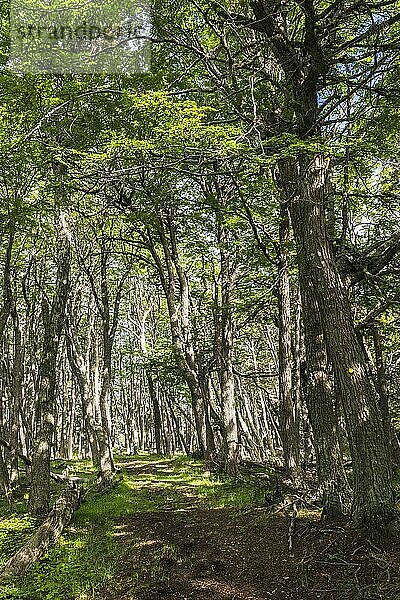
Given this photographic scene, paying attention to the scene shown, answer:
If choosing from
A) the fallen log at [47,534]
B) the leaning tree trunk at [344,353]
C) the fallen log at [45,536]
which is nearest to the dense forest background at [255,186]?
the leaning tree trunk at [344,353]

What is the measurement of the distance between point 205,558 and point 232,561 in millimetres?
481

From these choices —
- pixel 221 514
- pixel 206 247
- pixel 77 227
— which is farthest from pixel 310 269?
pixel 77 227

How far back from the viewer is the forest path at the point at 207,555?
20.2ft

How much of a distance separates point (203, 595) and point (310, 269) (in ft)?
14.4

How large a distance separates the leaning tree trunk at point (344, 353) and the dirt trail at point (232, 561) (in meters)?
0.63

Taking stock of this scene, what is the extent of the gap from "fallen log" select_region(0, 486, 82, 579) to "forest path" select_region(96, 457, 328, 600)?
1033 mm

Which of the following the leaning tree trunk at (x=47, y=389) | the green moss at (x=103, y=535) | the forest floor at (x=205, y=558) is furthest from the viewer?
the leaning tree trunk at (x=47, y=389)

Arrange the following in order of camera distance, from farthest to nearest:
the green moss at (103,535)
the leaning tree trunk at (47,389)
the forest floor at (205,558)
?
the leaning tree trunk at (47,389) → the green moss at (103,535) → the forest floor at (205,558)

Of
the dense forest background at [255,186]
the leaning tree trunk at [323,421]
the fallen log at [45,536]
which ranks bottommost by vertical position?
the fallen log at [45,536]

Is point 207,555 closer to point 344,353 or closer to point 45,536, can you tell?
point 45,536

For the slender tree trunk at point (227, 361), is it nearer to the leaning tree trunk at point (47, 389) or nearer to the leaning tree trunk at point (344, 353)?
the leaning tree trunk at point (47, 389)

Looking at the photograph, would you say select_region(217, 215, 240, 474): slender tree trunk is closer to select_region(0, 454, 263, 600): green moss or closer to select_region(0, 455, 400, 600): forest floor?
select_region(0, 454, 263, 600): green moss

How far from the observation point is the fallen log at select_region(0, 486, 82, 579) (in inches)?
288

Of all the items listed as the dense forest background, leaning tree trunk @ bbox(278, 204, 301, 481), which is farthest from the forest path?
leaning tree trunk @ bbox(278, 204, 301, 481)
